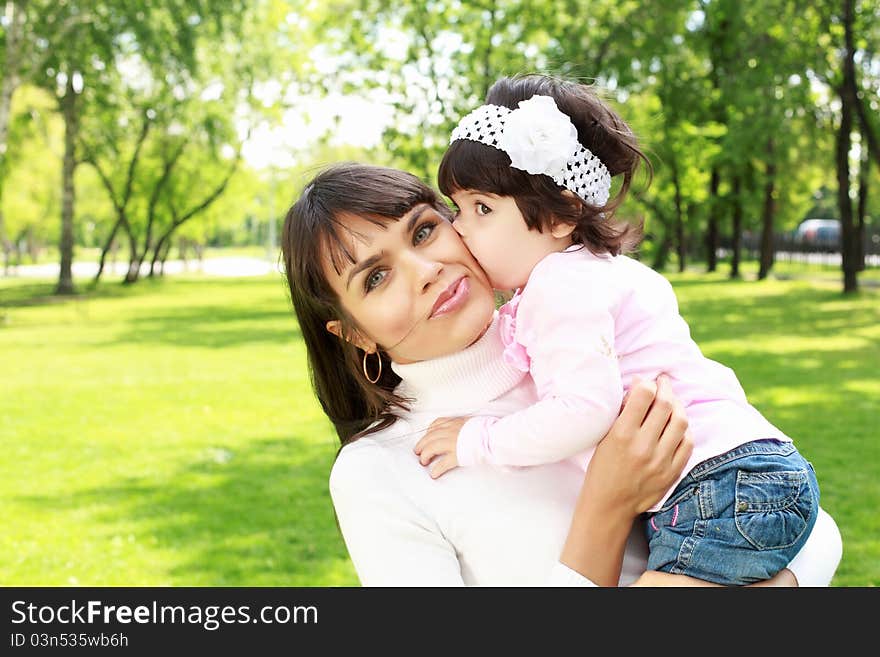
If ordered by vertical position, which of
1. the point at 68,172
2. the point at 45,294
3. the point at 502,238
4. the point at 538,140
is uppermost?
the point at 538,140

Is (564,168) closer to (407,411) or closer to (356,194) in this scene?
(356,194)

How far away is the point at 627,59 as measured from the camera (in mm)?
30406

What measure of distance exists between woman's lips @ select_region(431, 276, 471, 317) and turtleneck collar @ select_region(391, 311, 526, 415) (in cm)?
16

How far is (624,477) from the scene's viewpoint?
89.3 inches

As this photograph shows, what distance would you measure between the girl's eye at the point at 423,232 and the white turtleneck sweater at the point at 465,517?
1.01ft

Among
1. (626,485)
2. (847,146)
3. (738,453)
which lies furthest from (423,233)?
(847,146)

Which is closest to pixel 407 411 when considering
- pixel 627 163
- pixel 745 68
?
pixel 627 163

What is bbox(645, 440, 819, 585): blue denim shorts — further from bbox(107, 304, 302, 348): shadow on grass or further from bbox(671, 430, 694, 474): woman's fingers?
bbox(107, 304, 302, 348): shadow on grass

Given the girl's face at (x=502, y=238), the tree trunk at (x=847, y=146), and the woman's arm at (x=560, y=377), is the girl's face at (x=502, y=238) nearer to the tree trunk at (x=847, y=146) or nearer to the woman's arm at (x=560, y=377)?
the woman's arm at (x=560, y=377)

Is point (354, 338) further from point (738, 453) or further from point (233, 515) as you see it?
point (233, 515)

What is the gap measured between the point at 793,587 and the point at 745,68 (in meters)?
27.7

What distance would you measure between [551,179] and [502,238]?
0.21 m

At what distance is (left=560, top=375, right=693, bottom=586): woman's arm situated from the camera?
2250 millimetres

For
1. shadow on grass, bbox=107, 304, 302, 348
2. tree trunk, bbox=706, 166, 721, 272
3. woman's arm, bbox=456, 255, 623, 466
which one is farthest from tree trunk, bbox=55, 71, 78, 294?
woman's arm, bbox=456, 255, 623, 466
